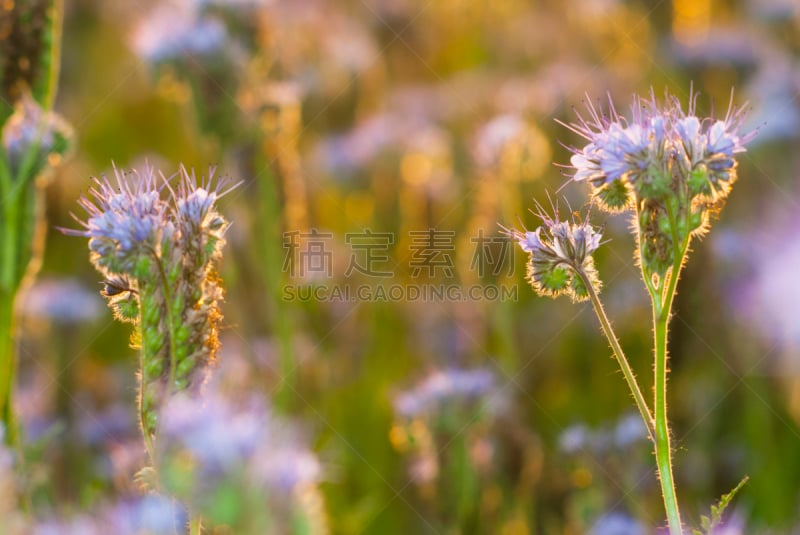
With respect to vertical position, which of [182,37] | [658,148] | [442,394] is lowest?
[442,394]

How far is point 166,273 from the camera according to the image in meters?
2.00

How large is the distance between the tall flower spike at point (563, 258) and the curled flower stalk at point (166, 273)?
665mm

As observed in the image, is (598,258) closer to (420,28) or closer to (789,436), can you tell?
(789,436)

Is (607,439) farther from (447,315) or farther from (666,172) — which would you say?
(447,315)

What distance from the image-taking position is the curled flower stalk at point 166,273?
6.45 ft

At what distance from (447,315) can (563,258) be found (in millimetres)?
2955

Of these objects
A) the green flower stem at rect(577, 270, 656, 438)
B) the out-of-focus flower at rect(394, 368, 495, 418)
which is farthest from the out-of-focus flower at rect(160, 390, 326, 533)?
the out-of-focus flower at rect(394, 368, 495, 418)

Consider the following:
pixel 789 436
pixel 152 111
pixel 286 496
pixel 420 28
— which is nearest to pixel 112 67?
pixel 152 111

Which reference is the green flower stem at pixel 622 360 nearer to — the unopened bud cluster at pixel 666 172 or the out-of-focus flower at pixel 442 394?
the unopened bud cluster at pixel 666 172

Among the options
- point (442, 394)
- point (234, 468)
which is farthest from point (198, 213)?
point (442, 394)

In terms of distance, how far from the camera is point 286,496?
64.7 inches

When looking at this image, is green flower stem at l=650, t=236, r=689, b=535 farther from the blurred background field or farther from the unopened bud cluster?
the blurred background field

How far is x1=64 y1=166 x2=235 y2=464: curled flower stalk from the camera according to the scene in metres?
1.96

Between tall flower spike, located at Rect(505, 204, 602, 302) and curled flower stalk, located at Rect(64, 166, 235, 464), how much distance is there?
0.67 metres
